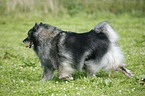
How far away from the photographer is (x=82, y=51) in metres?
4.23

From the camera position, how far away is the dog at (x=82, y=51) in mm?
4164

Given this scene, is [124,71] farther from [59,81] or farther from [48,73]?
[48,73]

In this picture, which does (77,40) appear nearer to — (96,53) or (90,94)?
(96,53)

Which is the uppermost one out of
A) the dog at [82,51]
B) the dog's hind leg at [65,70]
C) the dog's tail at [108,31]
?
the dog's tail at [108,31]

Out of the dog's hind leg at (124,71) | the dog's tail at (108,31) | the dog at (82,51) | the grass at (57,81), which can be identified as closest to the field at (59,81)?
the grass at (57,81)

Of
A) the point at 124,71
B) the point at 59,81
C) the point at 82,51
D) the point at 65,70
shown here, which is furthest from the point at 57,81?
the point at 124,71

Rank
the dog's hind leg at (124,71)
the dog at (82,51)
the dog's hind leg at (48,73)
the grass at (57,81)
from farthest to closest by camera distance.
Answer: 1. the dog's hind leg at (48,73)
2. the dog's hind leg at (124,71)
3. the dog at (82,51)
4. the grass at (57,81)

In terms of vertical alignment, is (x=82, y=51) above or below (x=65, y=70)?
above

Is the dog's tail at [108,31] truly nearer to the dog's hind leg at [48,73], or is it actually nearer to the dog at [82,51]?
the dog at [82,51]

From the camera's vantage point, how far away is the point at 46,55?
4.50m

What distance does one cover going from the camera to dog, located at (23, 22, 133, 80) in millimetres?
4164

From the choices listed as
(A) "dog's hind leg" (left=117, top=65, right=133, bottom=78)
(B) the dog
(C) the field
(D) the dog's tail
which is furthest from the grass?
(D) the dog's tail

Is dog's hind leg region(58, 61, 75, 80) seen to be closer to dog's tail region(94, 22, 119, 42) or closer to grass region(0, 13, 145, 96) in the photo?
grass region(0, 13, 145, 96)

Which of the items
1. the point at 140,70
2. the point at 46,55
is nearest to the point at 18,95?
the point at 46,55
